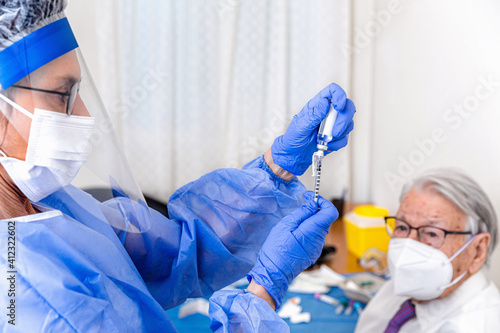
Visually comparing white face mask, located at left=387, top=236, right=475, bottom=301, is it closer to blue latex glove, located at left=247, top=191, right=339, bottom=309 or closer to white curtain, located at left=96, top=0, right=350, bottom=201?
blue latex glove, located at left=247, top=191, right=339, bottom=309

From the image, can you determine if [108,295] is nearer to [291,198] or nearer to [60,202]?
[60,202]

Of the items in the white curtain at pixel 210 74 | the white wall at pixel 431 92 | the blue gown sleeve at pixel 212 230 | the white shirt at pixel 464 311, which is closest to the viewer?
the blue gown sleeve at pixel 212 230

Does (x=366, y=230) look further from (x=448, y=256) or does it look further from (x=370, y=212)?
(x=448, y=256)

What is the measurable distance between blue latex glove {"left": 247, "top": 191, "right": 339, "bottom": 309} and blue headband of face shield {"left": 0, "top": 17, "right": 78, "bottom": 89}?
0.51 meters

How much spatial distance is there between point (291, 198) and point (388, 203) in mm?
1428

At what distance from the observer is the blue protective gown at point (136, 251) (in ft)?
2.13

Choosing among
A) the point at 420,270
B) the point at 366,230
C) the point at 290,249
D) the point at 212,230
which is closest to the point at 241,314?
the point at 290,249

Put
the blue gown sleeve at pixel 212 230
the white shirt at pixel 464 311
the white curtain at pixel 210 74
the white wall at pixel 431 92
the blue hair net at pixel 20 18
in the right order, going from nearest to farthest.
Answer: the blue hair net at pixel 20 18, the blue gown sleeve at pixel 212 230, the white shirt at pixel 464 311, the white wall at pixel 431 92, the white curtain at pixel 210 74

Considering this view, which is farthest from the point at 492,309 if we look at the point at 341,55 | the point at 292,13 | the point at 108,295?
the point at 292,13

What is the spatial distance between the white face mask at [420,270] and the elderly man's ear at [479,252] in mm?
29

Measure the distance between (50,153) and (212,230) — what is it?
397 millimetres

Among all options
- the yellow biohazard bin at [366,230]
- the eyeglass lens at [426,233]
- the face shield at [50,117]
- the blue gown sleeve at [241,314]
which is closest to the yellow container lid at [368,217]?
the yellow biohazard bin at [366,230]

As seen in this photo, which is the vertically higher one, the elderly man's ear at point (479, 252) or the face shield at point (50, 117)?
the face shield at point (50, 117)

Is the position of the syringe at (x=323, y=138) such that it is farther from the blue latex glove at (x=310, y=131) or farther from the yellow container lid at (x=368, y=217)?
the yellow container lid at (x=368, y=217)
